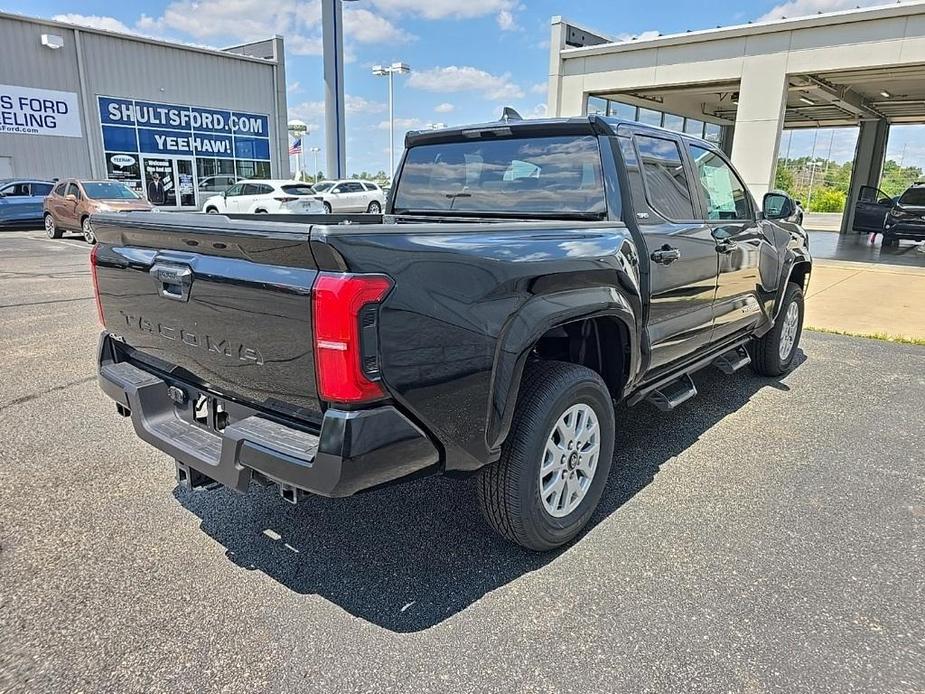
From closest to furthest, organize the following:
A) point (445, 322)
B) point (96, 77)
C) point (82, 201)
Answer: point (445, 322)
point (82, 201)
point (96, 77)

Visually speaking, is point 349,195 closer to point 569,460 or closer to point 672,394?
point 672,394

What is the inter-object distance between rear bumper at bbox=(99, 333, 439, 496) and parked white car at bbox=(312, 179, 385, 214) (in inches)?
861

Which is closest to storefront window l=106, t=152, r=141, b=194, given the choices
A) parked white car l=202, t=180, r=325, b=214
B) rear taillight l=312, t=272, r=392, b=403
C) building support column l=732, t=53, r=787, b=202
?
parked white car l=202, t=180, r=325, b=214

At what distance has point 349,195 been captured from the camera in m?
24.7

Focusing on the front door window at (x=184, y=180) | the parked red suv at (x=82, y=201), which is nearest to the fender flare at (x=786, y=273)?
the parked red suv at (x=82, y=201)

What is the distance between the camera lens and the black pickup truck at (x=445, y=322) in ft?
6.86

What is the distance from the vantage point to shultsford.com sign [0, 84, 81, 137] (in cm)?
2130

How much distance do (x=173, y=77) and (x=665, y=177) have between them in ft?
87.6

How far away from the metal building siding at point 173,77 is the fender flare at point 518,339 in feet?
84.9

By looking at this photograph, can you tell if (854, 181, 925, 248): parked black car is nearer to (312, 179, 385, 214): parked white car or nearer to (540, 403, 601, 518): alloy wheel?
(312, 179, 385, 214): parked white car

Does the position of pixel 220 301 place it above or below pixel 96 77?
below

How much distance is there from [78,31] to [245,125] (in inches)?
273

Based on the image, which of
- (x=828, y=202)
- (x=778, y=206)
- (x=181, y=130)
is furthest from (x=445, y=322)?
(x=828, y=202)

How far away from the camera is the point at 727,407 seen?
490cm
